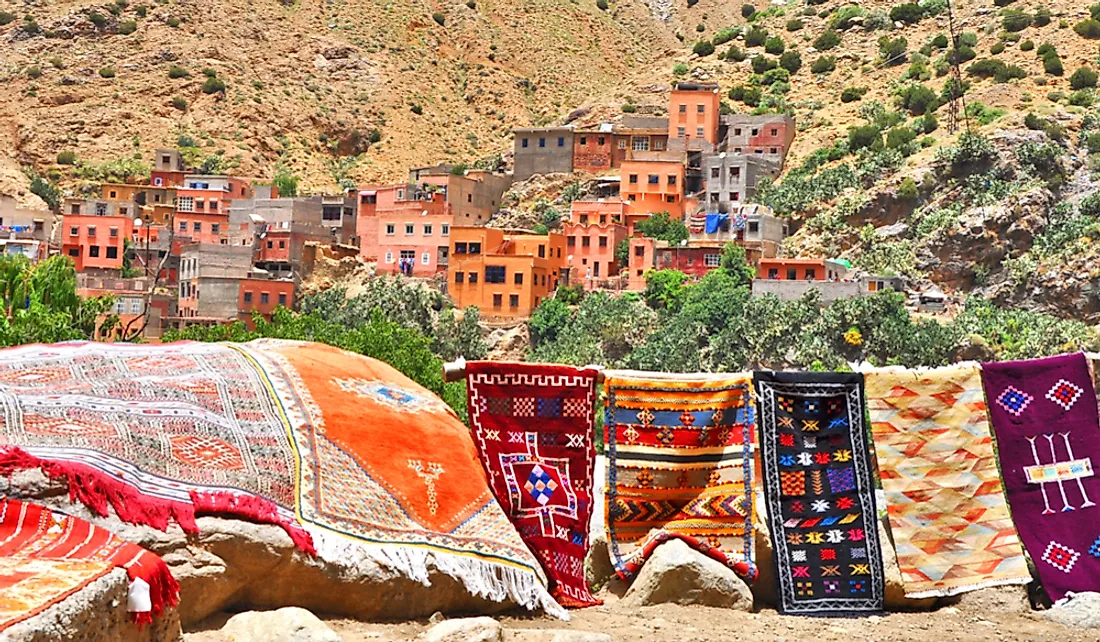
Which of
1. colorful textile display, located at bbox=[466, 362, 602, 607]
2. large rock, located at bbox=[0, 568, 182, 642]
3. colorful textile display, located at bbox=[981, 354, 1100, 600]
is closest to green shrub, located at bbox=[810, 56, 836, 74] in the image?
colorful textile display, located at bbox=[981, 354, 1100, 600]

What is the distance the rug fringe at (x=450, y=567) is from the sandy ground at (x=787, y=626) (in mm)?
115

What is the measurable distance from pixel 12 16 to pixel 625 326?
51360 millimetres

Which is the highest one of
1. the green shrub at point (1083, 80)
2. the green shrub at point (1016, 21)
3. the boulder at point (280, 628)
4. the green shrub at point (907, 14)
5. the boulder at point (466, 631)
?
the green shrub at point (907, 14)

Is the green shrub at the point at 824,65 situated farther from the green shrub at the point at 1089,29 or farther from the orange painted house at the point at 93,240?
the orange painted house at the point at 93,240

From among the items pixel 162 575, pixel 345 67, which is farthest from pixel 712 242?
pixel 162 575

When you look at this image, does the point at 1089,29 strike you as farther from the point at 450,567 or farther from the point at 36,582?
the point at 36,582

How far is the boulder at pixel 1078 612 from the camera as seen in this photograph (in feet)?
28.0

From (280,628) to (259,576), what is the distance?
64 cm

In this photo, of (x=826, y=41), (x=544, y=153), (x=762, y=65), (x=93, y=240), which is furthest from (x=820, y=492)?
(x=826, y=41)

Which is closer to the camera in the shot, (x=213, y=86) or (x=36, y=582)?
(x=36, y=582)

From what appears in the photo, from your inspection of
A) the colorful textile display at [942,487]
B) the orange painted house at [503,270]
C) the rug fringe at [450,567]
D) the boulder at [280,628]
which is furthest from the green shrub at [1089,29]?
the boulder at [280,628]

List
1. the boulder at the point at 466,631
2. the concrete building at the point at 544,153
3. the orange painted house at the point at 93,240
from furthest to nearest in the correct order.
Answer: the concrete building at the point at 544,153 → the orange painted house at the point at 93,240 → the boulder at the point at 466,631

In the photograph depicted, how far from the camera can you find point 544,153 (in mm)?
58438

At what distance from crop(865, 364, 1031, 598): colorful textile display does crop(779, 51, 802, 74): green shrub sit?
62.7 metres
